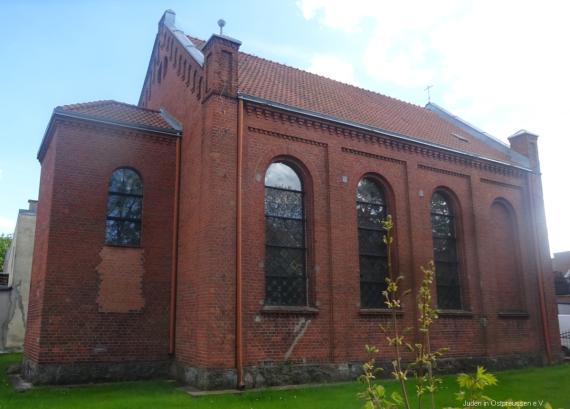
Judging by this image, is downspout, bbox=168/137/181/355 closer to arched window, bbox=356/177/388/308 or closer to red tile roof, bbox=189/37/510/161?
red tile roof, bbox=189/37/510/161

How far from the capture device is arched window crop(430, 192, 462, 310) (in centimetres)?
1664

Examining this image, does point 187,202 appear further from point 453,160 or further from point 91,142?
point 453,160

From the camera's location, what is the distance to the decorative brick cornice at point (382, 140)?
13969 millimetres

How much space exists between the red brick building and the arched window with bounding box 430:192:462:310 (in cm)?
6

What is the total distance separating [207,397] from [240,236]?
379cm

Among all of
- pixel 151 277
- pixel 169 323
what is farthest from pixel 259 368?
pixel 151 277

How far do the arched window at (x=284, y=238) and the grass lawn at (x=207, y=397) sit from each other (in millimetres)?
2548

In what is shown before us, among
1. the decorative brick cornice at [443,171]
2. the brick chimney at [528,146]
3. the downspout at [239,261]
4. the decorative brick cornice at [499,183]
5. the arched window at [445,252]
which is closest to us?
the downspout at [239,261]

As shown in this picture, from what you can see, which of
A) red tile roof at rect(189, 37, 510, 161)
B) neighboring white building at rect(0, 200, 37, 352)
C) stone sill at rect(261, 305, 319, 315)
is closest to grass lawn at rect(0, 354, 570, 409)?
stone sill at rect(261, 305, 319, 315)

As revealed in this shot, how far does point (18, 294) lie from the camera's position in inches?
897

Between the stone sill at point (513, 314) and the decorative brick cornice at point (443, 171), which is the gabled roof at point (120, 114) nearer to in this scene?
the decorative brick cornice at point (443, 171)

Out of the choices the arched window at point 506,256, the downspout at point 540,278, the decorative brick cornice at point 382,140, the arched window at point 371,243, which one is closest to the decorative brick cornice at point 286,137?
the decorative brick cornice at point 382,140

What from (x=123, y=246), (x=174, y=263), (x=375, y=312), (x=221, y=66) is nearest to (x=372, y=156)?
(x=375, y=312)

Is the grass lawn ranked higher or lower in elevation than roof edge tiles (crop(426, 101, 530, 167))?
lower
